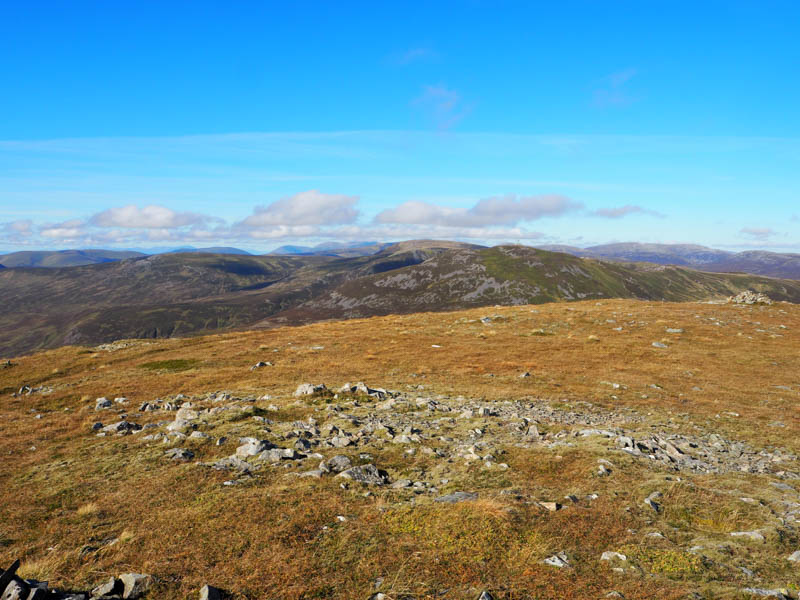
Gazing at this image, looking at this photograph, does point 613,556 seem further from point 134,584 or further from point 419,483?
point 134,584

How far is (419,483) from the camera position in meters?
12.8

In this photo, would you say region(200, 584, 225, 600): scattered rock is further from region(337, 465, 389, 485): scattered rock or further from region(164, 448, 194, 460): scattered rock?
region(164, 448, 194, 460): scattered rock

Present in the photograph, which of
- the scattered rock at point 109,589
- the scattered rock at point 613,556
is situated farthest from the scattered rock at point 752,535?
the scattered rock at point 109,589

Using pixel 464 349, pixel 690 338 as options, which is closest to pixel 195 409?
pixel 464 349

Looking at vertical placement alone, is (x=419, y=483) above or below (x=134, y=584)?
below

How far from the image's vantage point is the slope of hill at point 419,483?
8617 millimetres

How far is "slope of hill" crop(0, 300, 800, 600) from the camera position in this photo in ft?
28.3

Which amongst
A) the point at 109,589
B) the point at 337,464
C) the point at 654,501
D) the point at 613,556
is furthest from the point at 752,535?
the point at 109,589

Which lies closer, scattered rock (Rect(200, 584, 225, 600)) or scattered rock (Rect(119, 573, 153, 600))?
scattered rock (Rect(200, 584, 225, 600))

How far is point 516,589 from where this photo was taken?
810 cm

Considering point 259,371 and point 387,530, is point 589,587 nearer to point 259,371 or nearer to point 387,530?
point 387,530

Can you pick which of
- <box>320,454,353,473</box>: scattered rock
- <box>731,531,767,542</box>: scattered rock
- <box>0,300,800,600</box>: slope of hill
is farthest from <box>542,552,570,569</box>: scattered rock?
<box>320,454,353,473</box>: scattered rock

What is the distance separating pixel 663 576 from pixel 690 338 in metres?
39.6

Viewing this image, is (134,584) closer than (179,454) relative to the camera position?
Yes
